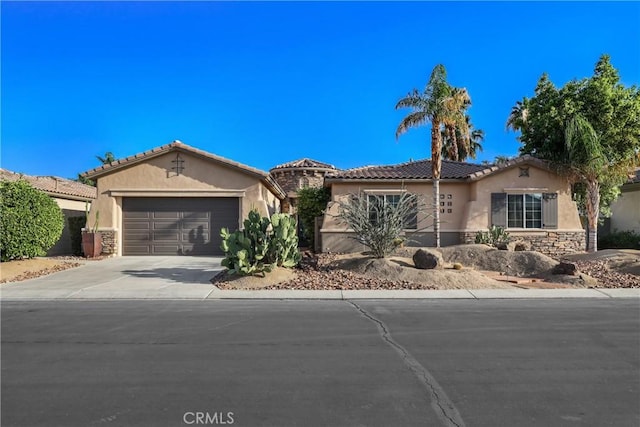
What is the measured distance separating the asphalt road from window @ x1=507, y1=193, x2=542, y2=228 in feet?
37.0

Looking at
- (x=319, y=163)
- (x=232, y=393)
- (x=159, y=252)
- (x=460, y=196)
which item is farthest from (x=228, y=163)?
(x=232, y=393)

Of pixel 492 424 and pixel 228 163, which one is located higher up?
pixel 228 163

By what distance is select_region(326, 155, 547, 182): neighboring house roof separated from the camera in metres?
19.3

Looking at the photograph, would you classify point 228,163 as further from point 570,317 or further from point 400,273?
point 570,317

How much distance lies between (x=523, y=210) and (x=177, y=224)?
1457cm

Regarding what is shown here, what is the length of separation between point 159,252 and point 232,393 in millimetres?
16117

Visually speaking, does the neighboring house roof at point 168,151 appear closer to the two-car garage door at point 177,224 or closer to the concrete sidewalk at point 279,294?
the two-car garage door at point 177,224

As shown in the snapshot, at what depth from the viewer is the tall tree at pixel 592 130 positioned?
58.9 feet

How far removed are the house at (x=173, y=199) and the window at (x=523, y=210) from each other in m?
10.3

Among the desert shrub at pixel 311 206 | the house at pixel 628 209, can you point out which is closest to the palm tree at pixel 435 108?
the desert shrub at pixel 311 206

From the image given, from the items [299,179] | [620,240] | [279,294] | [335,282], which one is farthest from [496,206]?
[299,179]

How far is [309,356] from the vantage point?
19.0ft

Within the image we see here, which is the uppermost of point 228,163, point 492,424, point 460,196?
point 228,163

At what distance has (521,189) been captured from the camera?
19453 millimetres
